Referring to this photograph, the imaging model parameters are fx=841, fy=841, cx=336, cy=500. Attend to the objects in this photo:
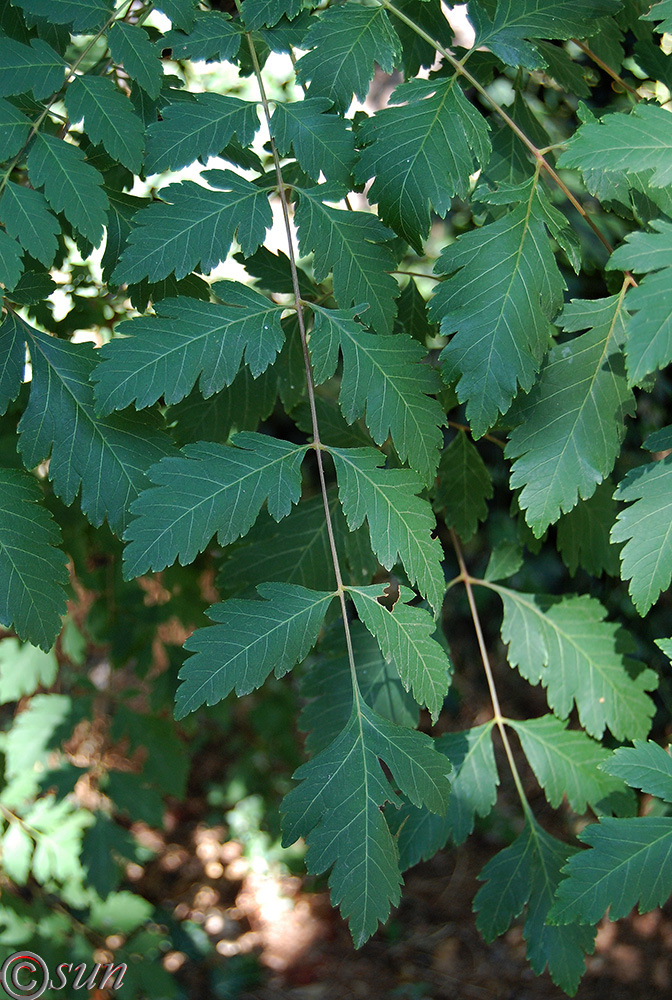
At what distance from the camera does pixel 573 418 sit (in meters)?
0.93

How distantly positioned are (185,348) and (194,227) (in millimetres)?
140

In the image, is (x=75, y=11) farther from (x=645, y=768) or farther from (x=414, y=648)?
(x=645, y=768)

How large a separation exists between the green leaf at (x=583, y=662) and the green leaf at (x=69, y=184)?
0.80m

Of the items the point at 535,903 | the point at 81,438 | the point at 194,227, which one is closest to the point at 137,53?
the point at 194,227

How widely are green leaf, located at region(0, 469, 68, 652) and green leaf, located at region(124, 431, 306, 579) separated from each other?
0.11 metres

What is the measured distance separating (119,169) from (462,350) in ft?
2.11

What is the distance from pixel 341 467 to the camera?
3.04 ft

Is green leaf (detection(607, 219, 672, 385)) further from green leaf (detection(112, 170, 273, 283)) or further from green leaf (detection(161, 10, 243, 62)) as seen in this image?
green leaf (detection(161, 10, 243, 62))

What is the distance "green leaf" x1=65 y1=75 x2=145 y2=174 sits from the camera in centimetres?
91

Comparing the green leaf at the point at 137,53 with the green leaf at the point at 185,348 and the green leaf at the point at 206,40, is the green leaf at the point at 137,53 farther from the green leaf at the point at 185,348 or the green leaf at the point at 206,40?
the green leaf at the point at 185,348

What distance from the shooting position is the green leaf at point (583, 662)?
1198mm

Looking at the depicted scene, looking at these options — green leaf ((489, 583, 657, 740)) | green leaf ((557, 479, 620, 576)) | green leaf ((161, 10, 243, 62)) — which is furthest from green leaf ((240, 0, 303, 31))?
green leaf ((489, 583, 657, 740))

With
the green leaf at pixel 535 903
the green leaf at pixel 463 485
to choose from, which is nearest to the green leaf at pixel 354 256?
the green leaf at pixel 463 485

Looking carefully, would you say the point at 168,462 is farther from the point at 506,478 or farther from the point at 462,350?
the point at 506,478
